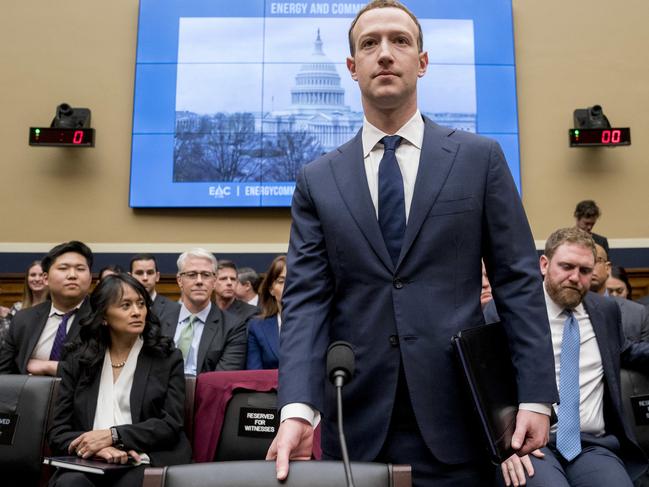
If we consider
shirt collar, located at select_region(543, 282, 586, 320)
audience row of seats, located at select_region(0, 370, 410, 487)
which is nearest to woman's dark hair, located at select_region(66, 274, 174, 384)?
audience row of seats, located at select_region(0, 370, 410, 487)

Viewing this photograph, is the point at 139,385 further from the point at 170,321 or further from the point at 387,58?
the point at 387,58

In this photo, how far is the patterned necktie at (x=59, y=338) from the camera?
11.6 feet

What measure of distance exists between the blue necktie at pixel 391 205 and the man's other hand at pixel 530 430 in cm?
39

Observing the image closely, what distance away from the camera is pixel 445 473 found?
4.50ft

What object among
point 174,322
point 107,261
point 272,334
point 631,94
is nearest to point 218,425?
point 272,334

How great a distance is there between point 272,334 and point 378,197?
2303 millimetres

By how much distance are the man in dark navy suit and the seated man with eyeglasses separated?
2.42m

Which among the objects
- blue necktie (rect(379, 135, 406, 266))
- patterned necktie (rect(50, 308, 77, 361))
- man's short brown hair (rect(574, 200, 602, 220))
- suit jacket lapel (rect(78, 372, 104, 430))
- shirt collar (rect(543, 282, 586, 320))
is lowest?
suit jacket lapel (rect(78, 372, 104, 430))

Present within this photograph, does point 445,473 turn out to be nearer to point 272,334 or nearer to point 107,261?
point 272,334

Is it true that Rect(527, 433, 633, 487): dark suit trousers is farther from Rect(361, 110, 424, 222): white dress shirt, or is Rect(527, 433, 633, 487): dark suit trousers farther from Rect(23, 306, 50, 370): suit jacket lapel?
Rect(23, 306, 50, 370): suit jacket lapel

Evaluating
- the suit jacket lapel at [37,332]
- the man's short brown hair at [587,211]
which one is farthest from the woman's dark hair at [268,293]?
the man's short brown hair at [587,211]

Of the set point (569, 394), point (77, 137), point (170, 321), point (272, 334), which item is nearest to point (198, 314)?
point (170, 321)

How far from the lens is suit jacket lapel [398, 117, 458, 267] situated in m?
1.45

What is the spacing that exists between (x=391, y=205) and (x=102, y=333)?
2.07 m
